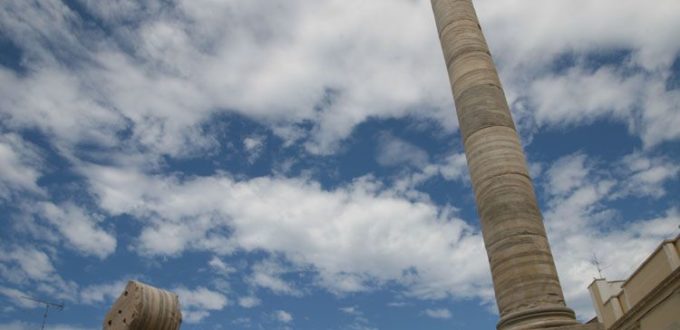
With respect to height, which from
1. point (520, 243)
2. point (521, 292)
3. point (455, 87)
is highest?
point (455, 87)

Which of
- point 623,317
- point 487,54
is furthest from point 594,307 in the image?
point 487,54

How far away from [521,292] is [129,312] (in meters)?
7.81

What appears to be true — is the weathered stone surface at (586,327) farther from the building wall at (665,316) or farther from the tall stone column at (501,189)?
the building wall at (665,316)

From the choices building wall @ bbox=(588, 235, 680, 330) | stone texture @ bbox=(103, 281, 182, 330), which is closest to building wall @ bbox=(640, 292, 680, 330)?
building wall @ bbox=(588, 235, 680, 330)

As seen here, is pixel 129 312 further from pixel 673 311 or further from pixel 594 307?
pixel 594 307

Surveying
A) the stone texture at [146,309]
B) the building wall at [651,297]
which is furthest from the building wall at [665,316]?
the stone texture at [146,309]

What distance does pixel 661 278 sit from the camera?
→ 1800 centimetres

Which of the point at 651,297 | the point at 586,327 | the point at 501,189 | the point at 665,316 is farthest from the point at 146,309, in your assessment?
the point at 651,297

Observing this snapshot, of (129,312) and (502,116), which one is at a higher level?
(502,116)

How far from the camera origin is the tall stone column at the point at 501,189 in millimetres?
9211

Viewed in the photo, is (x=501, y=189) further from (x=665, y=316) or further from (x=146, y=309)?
(x=665, y=316)

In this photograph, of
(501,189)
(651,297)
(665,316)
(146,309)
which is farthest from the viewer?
(651,297)

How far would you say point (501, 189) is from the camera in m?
10.6

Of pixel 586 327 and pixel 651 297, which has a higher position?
pixel 651 297
